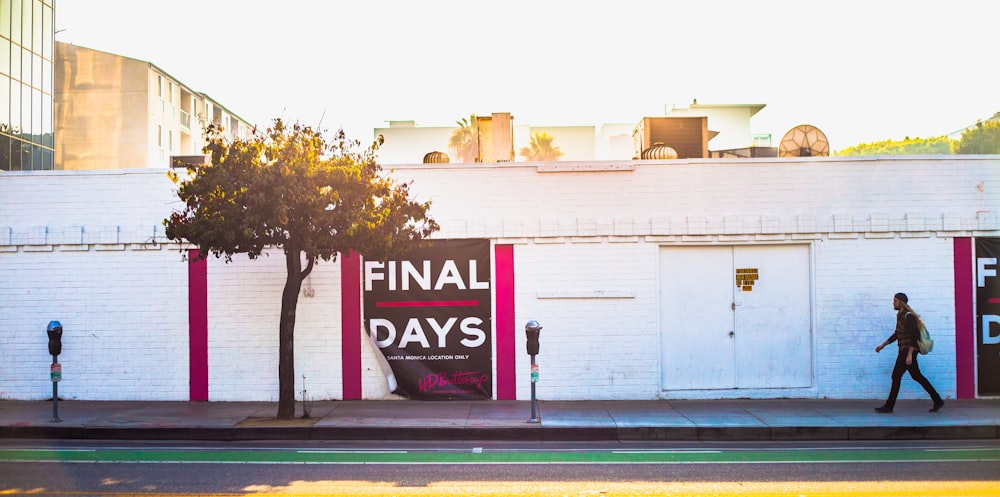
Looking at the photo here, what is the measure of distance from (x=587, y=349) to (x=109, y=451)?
717 cm

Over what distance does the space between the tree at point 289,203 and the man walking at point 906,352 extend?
7337 millimetres

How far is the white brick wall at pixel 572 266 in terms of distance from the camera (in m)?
13.9

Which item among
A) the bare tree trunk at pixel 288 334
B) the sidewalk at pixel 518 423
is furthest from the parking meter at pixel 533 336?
the bare tree trunk at pixel 288 334

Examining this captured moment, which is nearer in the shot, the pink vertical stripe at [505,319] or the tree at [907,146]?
the pink vertical stripe at [505,319]

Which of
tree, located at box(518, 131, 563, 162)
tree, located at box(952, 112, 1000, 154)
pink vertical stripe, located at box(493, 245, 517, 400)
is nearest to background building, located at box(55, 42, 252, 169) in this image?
tree, located at box(518, 131, 563, 162)

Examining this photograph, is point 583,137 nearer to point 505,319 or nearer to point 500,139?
point 500,139

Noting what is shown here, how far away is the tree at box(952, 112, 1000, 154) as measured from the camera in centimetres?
5144

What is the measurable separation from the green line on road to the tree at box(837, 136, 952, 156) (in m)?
53.9

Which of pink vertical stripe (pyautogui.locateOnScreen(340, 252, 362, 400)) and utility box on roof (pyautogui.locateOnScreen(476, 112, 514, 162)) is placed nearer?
pink vertical stripe (pyautogui.locateOnScreen(340, 252, 362, 400))

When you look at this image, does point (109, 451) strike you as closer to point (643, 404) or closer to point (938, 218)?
point (643, 404)

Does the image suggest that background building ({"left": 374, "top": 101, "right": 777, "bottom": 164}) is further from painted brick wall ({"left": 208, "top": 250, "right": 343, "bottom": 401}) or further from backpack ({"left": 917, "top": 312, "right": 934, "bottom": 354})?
backpack ({"left": 917, "top": 312, "right": 934, "bottom": 354})

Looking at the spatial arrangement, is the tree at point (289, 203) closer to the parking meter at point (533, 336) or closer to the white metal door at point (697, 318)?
the parking meter at point (533, 336)

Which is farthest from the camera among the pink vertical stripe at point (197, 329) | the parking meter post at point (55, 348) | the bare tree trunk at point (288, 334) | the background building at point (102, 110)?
the background building at point (102, 110)

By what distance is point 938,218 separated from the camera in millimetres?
13883
